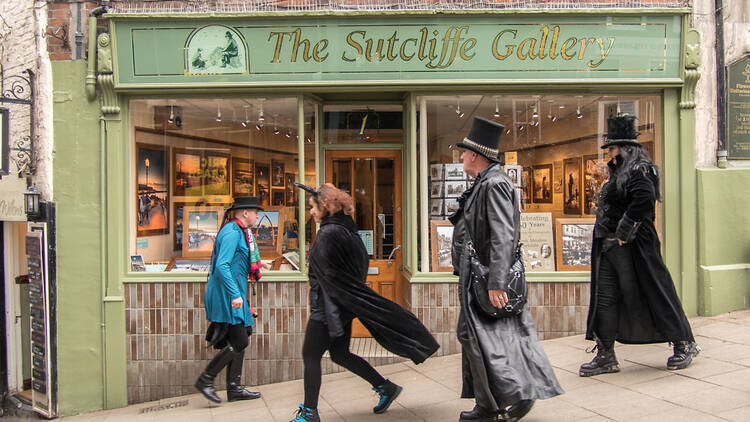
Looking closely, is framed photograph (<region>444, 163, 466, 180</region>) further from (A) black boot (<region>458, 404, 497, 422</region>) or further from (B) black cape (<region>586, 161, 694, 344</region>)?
(A) black boot (<region>458, 404, 497, 422</region>)

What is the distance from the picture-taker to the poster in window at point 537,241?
6.97 m

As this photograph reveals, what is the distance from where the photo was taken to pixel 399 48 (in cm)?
670

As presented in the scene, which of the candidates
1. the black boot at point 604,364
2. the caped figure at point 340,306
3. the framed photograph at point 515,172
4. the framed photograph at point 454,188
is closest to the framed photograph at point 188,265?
the caped figure at point 340,306

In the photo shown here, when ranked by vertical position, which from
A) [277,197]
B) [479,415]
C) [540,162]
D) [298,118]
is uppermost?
[298,118]

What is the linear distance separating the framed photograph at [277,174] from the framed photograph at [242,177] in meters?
0.24

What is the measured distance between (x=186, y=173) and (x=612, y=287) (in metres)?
4.76

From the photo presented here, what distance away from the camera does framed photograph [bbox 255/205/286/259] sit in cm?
718

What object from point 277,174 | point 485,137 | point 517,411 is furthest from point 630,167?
point 277,174

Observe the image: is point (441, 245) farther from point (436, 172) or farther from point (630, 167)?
point (630, 167)

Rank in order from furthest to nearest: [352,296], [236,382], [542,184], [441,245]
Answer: [542,184], [441,245], [236,382], [352,296]

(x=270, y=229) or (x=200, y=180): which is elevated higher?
(x=200, y=180)

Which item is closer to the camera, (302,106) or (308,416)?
(308,416)

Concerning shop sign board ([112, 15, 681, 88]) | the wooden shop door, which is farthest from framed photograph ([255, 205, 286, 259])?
shop sign board ([112, 15, 681, 88])

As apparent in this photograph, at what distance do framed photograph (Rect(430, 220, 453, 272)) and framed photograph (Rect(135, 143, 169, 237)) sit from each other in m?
3.04
